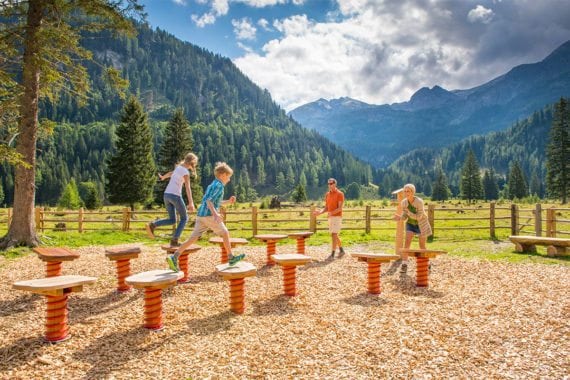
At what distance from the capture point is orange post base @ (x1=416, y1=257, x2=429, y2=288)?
8.12 meters

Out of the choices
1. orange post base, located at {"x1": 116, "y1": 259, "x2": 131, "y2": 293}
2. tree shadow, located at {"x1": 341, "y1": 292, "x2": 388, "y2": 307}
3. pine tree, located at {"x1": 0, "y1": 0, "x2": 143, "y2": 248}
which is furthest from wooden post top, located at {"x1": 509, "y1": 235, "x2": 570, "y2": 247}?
pine tree, located at {"x1": 0, "y1": 0, "x2": 143, "y2": 248}

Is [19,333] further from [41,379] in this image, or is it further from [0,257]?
[0,257]

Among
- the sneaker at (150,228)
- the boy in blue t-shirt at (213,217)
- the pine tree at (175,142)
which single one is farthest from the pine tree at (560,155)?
the sneaker at (150,228)

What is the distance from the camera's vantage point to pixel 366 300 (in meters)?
Answer: 7.01

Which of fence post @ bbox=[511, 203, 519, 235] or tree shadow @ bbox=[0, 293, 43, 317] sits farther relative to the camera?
fence post @ bbox=[511, 203, 519, 235]

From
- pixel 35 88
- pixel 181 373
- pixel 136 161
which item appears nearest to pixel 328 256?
pixel 181 373

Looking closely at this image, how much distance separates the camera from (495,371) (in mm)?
4168

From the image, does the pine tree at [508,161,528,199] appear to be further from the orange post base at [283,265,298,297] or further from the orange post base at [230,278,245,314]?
the orange post base at [230,278,245,314]

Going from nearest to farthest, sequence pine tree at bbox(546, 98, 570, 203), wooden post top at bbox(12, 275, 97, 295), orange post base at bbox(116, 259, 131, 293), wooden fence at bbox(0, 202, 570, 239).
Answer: wooden post top at bbox(12, 275, 97, 295) < orange post base at bbox(116, 259, 131, 293) < wooden fence at bbox(0, 202, 570, 239) < pine tree at bbox(546, 98, 570, 203)

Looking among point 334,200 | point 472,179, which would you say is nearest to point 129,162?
point 334,200

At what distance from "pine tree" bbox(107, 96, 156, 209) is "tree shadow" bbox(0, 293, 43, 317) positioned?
3279 cm

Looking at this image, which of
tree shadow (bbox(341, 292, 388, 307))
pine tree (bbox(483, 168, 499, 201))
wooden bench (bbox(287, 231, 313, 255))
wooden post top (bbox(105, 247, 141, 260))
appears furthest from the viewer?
pine tree (bbox(483, 168, 499, 201))

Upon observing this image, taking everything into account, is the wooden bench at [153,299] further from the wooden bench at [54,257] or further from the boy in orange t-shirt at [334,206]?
the boy in orange t-shirt at [334,206]

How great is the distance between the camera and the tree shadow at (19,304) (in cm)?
620
